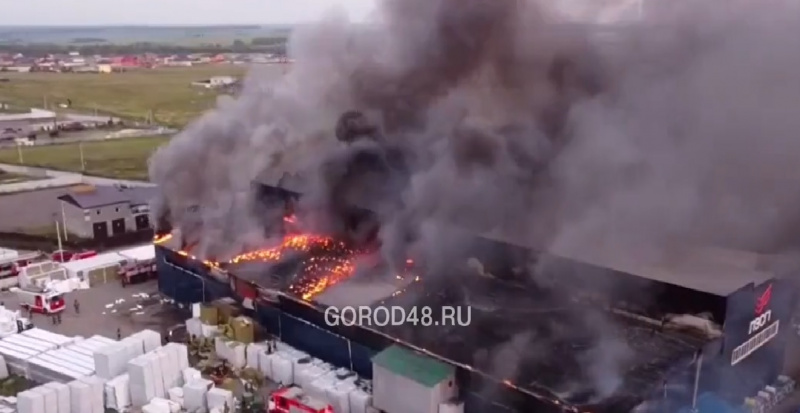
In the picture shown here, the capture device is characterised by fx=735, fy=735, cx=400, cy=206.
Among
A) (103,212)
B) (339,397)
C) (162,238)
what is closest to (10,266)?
(103,212)

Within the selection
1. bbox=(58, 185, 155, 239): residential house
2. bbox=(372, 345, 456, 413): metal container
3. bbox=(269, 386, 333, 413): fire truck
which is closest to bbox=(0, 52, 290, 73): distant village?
bbox=(58, 185, 155, 239): residential house

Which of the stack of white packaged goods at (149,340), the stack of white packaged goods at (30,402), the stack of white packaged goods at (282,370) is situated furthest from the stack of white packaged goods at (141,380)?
the stack of white packaged goods at (282,370)

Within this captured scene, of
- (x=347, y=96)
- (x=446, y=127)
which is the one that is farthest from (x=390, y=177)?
(x=347, y=96)

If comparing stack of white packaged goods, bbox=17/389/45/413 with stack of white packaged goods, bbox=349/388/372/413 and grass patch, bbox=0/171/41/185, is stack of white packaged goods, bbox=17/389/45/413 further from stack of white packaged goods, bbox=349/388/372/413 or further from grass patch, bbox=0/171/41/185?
grass patch, bbox=0/171/41/185

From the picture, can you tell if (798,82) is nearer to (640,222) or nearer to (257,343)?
(640,222)

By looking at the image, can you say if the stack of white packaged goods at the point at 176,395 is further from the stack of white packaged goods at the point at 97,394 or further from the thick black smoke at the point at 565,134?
the thick black smoke at the point at 565,134
